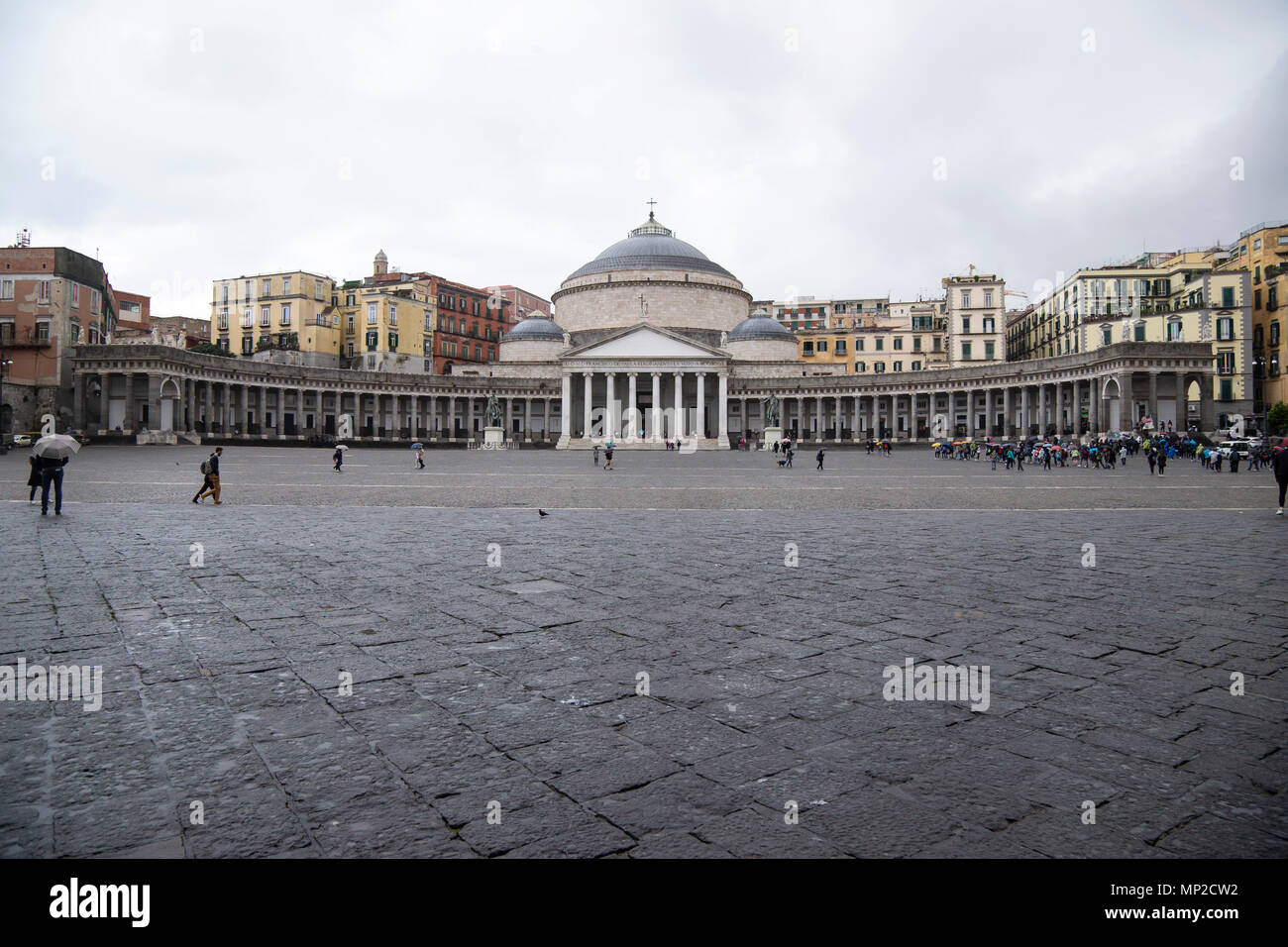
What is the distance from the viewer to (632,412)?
66312mm

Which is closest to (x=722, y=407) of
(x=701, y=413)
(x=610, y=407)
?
(x=701, y=413)

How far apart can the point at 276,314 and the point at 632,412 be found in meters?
33.5

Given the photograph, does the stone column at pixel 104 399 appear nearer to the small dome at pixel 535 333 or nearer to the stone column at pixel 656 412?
the small dome at pixel 535 333

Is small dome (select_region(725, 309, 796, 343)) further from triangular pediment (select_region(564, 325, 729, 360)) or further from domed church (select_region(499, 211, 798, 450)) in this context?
triangular pediment (select_region(564, 325, 729, 360))

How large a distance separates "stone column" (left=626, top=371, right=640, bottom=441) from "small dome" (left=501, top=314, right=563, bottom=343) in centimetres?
1350

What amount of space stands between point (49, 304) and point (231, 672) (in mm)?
57897

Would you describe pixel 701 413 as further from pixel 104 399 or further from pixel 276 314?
pixel 104 399

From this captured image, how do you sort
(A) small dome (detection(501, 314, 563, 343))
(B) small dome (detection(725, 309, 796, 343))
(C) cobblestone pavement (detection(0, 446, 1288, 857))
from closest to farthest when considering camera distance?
1. (C) cobblestone pavement (detection(0, 446, 1288, 857))
2. (B) small dome (detection(725, 309, 796, 343))
3. (A) small dome (detection(501, 314, 563, 343))

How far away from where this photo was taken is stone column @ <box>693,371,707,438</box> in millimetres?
67625

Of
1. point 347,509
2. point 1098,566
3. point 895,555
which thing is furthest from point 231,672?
point 347,509

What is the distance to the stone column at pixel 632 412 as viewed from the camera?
66.2 metres

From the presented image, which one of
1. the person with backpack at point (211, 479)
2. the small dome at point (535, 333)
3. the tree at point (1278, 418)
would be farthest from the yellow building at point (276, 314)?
the tree at point (1278, 418)

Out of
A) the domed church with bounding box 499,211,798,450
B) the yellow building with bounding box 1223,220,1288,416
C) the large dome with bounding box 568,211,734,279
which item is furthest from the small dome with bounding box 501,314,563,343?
the yellow building with bounding box 1223,220,1288,416
